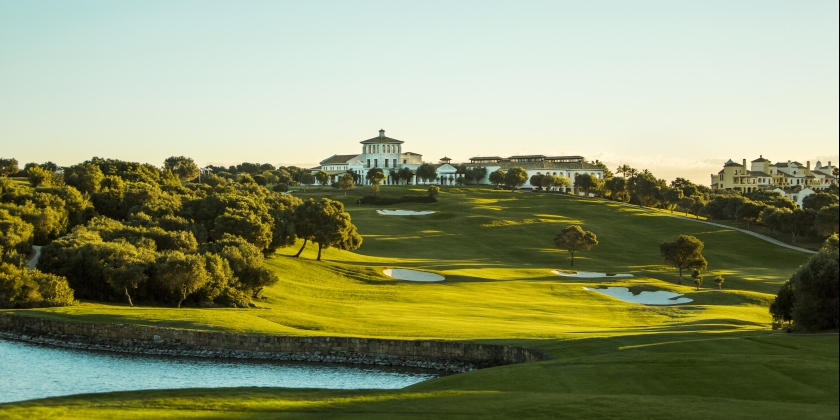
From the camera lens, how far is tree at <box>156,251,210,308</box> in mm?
50875

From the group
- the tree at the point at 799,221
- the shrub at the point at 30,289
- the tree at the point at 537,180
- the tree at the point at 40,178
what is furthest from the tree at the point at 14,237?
the tree at the point at 537,180

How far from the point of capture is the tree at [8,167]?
135925 mm

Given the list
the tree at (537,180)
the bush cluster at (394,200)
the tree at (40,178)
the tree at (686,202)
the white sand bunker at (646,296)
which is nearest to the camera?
the white sand bunker at (646,296)

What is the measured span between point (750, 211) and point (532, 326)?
8201cm

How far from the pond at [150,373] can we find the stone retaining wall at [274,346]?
917 millimetres

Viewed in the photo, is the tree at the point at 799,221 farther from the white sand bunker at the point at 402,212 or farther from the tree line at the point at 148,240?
the tree line at the point at 148,240

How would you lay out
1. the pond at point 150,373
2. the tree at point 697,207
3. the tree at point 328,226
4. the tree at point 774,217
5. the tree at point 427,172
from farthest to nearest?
the tree at point 427,172 → the tree at point 697,207 → the tree at point 774,217 → the tree at point 328,226 → the pond at point 150,373

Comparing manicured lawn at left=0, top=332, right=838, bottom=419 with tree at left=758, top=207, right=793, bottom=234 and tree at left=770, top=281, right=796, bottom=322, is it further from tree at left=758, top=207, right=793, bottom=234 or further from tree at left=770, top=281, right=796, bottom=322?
tree at left=758, top=207, right=793, bottom=234

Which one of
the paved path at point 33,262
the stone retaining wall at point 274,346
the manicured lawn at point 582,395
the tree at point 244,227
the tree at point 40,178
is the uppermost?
the tree at point 40,178

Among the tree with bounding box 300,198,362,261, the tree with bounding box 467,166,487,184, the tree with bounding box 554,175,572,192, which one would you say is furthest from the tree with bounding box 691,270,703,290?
the tree with bounding box 467,166,487,184

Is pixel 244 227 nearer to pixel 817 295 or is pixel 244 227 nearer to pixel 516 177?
pixel 817 295

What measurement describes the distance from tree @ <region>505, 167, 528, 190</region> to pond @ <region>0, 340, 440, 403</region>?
14138 centimetres

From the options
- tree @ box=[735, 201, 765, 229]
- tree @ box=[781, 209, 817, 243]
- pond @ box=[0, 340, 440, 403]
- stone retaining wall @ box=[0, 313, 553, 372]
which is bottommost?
pond @ box=[0, 340, 440, 403]

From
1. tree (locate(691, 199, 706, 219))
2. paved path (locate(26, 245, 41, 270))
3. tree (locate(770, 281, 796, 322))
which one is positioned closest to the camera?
tree (locate(770, 281, 796, 322))
